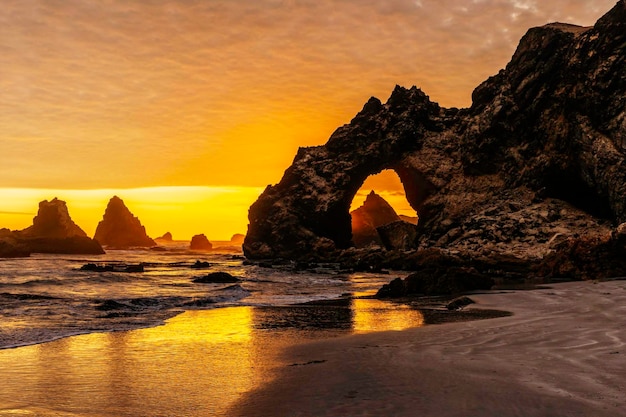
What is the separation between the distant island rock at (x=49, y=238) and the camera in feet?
264

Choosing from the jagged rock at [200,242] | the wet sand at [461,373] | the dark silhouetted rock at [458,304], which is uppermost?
the jagged rock at [200,242]

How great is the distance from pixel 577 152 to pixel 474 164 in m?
12.9

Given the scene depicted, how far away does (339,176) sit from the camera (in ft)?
237

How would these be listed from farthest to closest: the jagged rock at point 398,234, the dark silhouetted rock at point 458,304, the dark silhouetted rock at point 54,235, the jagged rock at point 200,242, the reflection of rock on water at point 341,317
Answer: the jagged rock at point 200,242
the dark silhouetted rock at point 54,235
the jagged rock at point 398,234
the dark silhouetted rock at point 458,304
the reflection of rock on water at point 341,317

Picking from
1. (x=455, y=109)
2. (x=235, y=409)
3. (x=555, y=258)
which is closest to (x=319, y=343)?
(x=235, y=409)

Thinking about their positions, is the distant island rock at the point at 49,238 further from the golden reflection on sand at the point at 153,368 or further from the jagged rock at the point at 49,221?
the golden reflection on sand at the point at 153,368

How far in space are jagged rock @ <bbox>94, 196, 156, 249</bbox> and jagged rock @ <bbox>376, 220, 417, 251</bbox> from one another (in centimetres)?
13612

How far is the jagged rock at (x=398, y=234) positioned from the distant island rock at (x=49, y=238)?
57.3 meters

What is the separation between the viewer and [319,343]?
33.2 ft

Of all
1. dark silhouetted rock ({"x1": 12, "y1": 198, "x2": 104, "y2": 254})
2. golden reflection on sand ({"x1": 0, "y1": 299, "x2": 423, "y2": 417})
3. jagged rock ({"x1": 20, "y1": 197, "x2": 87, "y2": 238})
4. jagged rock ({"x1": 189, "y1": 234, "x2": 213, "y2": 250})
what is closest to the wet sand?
golden reflection on sand ({"x1": 0, "y1": 299, "x2": 423, "y2": 417})

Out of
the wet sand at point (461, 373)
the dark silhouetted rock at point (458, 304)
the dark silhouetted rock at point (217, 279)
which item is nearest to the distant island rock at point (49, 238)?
the dark silhouetted rock at point (217, 279)

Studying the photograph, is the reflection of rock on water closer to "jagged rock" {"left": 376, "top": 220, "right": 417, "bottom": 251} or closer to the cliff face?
the cliff face

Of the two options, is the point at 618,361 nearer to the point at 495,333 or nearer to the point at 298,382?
the point at 495,333

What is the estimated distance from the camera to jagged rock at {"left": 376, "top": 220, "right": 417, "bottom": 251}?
66.7 meters
